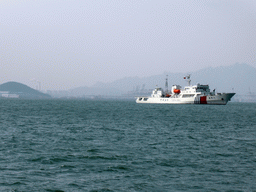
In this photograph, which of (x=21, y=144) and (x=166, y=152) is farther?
(x=21, y=144)

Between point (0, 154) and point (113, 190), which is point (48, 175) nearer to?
point (113, 190)

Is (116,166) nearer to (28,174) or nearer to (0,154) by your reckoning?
(28,174)

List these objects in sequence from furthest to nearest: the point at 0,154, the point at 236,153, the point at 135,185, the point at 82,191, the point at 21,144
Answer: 1. the point at 21,144
2. the point at 236,153
3. the point at 0,154
4. the point at 135,185
5. the point at 82,191

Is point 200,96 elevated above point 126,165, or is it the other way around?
point 200,96

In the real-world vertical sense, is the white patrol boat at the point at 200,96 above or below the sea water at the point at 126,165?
above

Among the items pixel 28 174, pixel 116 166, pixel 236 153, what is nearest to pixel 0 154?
pixel 28 174

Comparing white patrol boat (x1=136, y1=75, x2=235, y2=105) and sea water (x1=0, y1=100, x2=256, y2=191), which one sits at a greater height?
white patrol boat (x1=136, y1=75, x2=235, y2=105)

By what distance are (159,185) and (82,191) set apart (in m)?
3.36

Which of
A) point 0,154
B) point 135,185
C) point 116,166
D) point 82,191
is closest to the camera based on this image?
point 82,191

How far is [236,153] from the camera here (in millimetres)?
21078

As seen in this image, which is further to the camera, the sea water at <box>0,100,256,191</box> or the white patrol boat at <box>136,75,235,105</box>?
the white patrol boat at <box>136,75,235,105</box>

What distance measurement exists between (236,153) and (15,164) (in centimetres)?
1428

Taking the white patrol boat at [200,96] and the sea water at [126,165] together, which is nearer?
the sea water at [126,165]

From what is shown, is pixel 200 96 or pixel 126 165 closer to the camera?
pixel 126 165
